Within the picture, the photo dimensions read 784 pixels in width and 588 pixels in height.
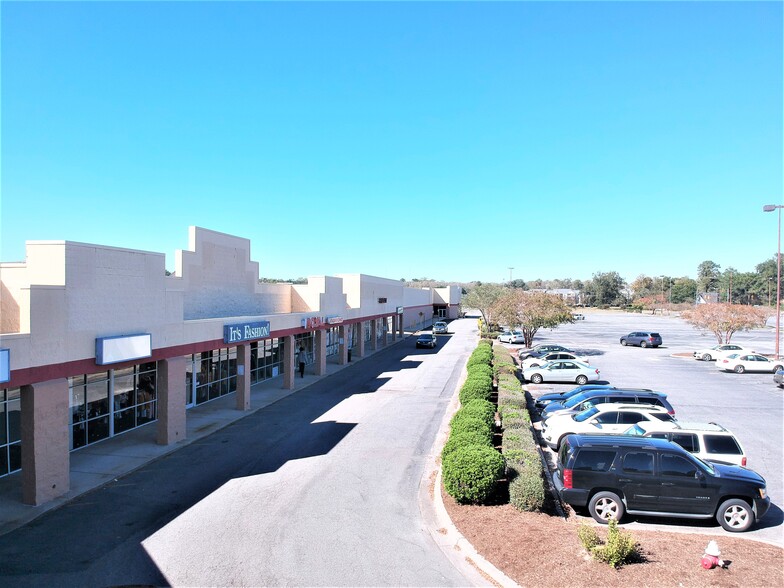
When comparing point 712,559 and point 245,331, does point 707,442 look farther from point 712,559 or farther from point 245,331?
point 245,331

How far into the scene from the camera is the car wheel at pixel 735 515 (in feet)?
32.8

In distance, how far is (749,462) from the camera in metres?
14.4

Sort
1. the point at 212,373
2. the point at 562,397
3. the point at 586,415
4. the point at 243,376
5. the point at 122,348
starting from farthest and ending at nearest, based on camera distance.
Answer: the point at 212,373 → the point at 243,376 → the point at 562,397 → the point at 586,415 → the point at 122,348

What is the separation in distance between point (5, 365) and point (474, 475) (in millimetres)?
10375

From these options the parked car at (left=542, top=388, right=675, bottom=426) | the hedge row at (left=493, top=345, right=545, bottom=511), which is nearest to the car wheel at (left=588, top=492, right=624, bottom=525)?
the hedge row at (left=493, top=345, right=545, bottom=511)

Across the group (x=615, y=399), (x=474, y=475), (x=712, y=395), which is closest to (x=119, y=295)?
(x=474, y=475)

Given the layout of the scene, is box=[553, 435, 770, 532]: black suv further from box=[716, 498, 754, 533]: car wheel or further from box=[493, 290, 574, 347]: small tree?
box=[493, 290, 574, 347]: small tree

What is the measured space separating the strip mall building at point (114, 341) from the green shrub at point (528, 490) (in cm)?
1088

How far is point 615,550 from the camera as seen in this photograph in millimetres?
7809

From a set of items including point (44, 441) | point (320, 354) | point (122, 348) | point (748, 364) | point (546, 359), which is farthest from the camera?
point (748, 364)

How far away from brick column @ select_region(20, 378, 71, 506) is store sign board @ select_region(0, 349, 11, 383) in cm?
96

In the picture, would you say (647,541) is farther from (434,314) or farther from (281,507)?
(434,314)

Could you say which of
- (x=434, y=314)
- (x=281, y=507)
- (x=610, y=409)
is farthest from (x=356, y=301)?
(x=434, y=314)

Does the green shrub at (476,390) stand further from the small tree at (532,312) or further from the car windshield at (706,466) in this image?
the small tree at (532,312)
